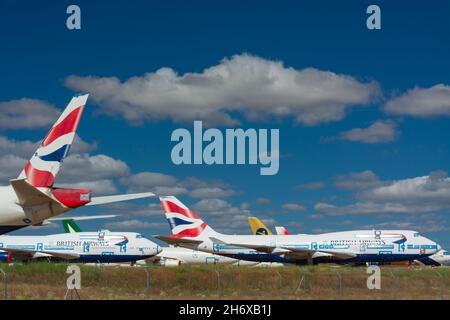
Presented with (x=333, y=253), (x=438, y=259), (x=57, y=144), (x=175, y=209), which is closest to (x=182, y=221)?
(x=175, y=209)

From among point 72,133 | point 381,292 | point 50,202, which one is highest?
point 72,133

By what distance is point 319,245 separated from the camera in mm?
74375

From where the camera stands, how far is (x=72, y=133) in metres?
32.2

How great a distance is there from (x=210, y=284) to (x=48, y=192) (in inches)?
577

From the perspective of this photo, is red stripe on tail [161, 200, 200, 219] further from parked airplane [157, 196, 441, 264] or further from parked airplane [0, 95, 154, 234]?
parked airplane [0, 95, 154, 234]

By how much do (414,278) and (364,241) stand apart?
920 inches

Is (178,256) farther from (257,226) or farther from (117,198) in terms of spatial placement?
(117,198)

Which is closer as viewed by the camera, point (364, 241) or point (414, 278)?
point (414, 278)

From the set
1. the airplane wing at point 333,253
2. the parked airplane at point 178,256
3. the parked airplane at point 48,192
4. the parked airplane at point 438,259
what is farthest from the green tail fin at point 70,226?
the parked airplane at point 48,192

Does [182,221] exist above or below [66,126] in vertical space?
below

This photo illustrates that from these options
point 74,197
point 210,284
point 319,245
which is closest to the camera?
point 74,197
